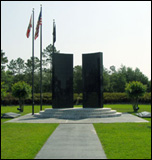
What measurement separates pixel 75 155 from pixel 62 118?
12879 mm

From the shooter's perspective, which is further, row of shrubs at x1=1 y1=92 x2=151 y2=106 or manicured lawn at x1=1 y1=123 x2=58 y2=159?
row of shrubs at x1=1 y1=92 x2=151 y2=106

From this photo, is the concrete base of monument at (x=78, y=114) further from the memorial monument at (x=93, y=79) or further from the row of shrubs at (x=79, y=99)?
the row of shrubs at (x=79, y=99)

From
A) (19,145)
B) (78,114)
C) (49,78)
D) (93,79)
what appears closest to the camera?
(19,145)

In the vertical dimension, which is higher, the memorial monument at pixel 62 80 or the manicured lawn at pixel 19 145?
the memorial monument at pixel 62 80

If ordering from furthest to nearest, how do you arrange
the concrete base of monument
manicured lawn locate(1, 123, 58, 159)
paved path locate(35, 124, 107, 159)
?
the concrete base of monument, manicured lawn locate(1, 123, 58, 159), paved path locate(35, 124, 107, 159)

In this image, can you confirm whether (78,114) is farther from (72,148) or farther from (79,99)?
(79,99)

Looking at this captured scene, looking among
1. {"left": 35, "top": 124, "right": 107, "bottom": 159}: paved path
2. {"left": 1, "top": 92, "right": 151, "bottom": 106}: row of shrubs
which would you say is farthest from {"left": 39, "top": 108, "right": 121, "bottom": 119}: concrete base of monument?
{"left": 1, "top": 92, "right": 151, "bottom": 106}: row of shrubs

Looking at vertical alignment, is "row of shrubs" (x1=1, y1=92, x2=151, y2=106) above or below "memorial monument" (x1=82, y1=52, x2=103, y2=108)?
below

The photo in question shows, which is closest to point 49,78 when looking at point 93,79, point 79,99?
point 79,99

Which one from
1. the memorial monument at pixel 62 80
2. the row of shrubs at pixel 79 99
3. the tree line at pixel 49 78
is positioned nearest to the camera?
the memorial monument at pixel 62 80

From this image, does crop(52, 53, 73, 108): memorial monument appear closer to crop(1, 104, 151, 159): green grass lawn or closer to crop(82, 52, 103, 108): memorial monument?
crop(82, 52, 103, 108): memorial monument

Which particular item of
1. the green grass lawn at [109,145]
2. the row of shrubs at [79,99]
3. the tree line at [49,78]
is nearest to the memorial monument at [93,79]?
the green grass lawn at [109,145]

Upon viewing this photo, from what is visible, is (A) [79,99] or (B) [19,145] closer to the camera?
(B) [19,145]

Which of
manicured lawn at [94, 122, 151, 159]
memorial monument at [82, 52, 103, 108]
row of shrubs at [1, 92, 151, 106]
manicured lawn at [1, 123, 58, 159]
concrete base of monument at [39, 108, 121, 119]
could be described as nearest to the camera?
manicured lawn at [94, 122, 151, 159]
